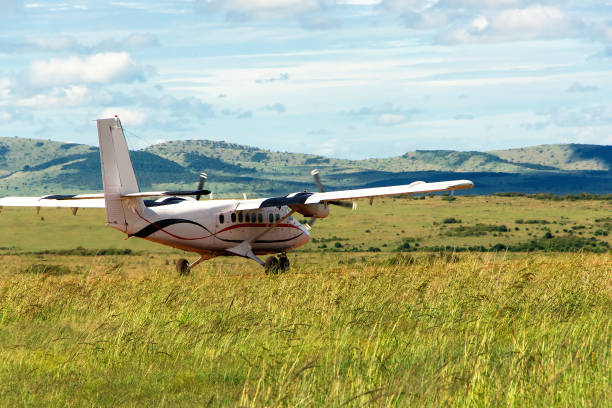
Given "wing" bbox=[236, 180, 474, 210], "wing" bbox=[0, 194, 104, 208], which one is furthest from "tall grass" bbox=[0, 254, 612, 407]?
"wing" bbox=[0, 194, 104, 208]

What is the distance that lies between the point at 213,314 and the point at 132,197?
15530 millimetres

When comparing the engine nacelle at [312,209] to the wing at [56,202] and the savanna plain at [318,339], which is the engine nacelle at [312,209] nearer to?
the wing at [56,202]

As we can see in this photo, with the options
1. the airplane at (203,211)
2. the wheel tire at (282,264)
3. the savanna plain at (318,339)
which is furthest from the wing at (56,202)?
the savanna plain at (318,339)

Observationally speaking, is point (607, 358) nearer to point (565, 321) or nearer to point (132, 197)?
point (565, 321)

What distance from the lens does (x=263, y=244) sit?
113 ft

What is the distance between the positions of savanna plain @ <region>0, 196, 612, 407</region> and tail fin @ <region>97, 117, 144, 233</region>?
7940 mm

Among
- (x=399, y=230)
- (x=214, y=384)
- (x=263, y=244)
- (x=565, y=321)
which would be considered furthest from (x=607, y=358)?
(x=399, y=230)

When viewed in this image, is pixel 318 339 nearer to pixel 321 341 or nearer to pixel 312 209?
pixel 321 341

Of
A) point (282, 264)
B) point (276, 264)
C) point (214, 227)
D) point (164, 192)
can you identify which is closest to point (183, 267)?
point (214, 227)

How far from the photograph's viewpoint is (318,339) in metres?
11.8

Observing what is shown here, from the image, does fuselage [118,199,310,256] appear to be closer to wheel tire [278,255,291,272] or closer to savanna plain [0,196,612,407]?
wheel tire [278,255,291,272]

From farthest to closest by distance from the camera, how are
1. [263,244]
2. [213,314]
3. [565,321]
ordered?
[263,244] < [213,314] < [565,321]

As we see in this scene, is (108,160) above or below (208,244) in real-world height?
above

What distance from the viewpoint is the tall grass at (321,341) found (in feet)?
29.0
